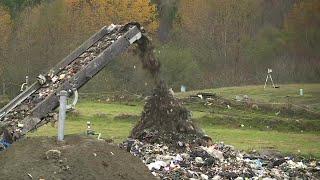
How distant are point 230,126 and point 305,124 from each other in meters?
2.58

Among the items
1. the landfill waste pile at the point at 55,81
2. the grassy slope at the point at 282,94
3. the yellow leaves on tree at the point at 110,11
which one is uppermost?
the yellow leaves on tree at the point at 110,11

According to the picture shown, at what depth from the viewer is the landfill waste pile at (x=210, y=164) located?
8414 millimetres

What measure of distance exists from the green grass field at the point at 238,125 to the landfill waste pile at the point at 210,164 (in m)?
2.51

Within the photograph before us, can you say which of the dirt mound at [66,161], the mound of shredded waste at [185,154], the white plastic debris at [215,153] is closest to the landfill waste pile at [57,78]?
the mound of shredded waste at [185,154]

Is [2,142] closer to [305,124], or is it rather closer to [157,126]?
[157,126]

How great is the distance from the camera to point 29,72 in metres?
30.5

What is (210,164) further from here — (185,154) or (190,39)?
(190,39)

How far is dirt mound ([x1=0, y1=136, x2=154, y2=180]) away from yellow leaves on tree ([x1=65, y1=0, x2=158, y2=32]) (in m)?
30.4

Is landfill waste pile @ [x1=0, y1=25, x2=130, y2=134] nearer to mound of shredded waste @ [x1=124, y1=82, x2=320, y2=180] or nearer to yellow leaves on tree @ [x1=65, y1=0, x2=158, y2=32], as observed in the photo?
mound of shredded waste @ [x1=124, y1=82, x2=320, y2=180]

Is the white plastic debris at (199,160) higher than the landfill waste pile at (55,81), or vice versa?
the landfill waste pile at (55,81)

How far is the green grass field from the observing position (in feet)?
47.0

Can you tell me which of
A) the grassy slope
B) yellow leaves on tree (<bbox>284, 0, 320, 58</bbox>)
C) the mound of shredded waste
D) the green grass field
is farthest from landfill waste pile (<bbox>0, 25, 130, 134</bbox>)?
yellow leaves on tree (<bbox>284, 0, 320, 58</bbox>)

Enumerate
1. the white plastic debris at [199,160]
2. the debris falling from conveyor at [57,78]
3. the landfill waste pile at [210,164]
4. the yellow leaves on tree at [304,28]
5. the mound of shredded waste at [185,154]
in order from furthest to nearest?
the yellow leaves on tree at [304,28]
the white plastic debris at [199,160]
the mound of shredded waste at [185,154]
the landfill waste pile at [210,164]
the debris falling from conveyor at [57,78]

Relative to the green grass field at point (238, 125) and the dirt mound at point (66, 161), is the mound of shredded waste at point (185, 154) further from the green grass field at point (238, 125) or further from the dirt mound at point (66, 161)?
the dirt mound at point (66, 161)
